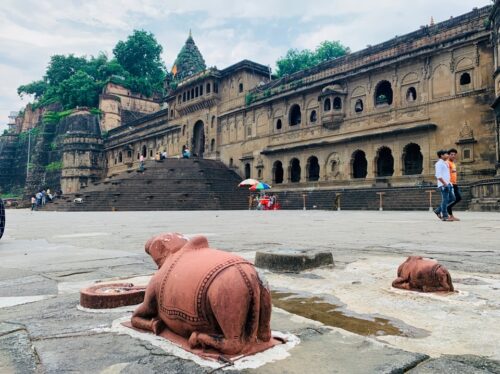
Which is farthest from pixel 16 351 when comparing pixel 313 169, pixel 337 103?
pixel 313 169

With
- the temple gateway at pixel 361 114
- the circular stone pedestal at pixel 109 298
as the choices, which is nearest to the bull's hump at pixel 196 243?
the circular stone pedestal at pixel 109 298

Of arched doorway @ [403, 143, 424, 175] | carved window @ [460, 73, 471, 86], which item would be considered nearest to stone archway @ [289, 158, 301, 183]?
arched doorway @ [403, 143, 424, 175]

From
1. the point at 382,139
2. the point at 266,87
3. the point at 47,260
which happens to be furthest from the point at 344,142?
the point at 47,260

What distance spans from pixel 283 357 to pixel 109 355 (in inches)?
25.9

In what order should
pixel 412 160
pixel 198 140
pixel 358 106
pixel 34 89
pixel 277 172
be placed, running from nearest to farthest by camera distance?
pixel 412 160, pixel 358 106, pixel 277 172, pixel 198 140, pixel 34 89

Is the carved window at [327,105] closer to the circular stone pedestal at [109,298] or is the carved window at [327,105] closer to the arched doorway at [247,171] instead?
the arched doorway at [247,171]

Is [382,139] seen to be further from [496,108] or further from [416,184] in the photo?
[496,108]

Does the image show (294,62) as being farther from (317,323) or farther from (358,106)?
(317,323)

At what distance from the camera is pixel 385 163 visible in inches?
1027

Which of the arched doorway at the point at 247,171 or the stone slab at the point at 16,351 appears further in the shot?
the arched doorway at the point at 247,171

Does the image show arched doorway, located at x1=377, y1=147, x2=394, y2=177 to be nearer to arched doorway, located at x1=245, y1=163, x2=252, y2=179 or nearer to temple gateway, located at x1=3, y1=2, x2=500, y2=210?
temple gateway, located at x1=3, y1=2, x2=500, y2=210

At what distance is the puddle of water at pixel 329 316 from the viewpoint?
1.86 metres

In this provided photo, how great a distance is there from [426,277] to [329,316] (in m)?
0.86

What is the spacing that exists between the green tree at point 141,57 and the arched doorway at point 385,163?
39940mm
